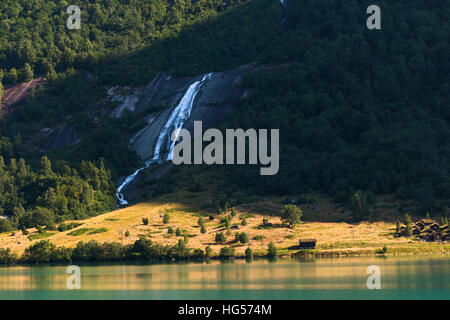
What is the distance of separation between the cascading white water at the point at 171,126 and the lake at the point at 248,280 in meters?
61.5

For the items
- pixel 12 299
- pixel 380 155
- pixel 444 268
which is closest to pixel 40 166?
pixel 380 155

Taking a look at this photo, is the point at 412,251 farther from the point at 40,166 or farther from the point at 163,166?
the point at 40,166

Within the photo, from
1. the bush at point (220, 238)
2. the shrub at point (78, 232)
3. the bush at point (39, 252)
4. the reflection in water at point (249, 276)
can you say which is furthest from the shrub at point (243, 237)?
the bush at point (39, 252)

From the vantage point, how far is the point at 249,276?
75500 millimetres

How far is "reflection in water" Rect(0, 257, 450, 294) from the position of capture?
65812 mm

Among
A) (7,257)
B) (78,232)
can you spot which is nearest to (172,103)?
(78,232)

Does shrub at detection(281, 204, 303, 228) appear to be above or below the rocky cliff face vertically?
below

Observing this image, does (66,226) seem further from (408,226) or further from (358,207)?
(408,226)

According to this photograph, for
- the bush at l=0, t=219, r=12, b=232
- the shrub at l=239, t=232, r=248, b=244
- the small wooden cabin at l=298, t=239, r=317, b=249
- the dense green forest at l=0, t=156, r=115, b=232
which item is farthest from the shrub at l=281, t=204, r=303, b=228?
the bush at l=0, t=219, r=12, b=232

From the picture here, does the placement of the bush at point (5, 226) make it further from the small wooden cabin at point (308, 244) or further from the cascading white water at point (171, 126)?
the small wooden cabin at point (308, 244)

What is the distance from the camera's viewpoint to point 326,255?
97188 mm

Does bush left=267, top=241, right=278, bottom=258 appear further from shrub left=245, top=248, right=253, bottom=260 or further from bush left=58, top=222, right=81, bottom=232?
bush left=58, top=222, right=81, bottom=232

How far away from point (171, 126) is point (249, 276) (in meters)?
96.7

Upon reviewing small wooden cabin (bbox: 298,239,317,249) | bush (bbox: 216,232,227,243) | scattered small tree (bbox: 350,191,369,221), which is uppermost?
scattered small tree (bbox: 350,191,369,221)
